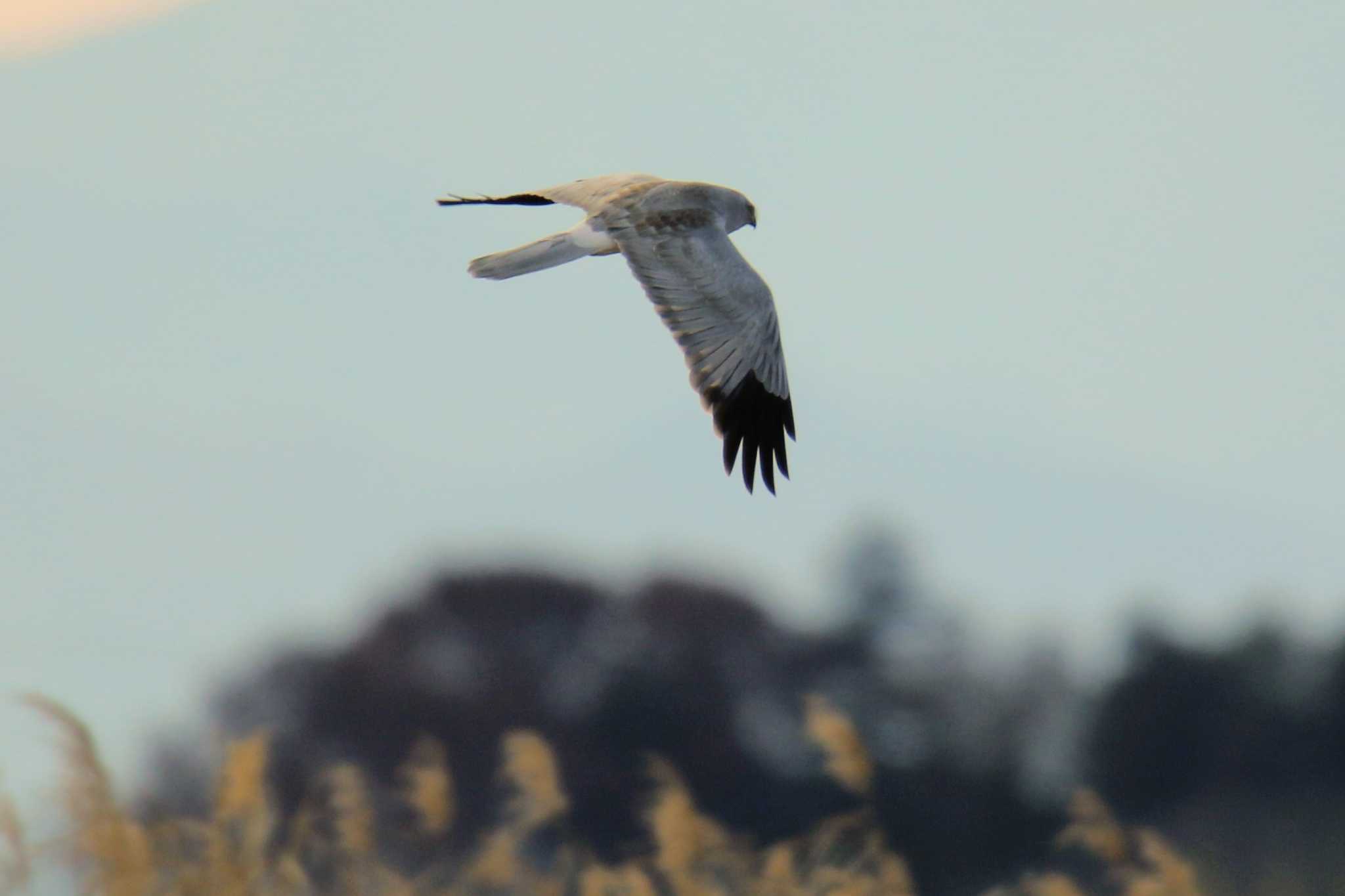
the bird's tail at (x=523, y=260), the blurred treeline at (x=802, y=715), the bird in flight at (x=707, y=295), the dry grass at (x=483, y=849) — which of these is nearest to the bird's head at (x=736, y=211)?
the bird in flight at (x=707, y=295)

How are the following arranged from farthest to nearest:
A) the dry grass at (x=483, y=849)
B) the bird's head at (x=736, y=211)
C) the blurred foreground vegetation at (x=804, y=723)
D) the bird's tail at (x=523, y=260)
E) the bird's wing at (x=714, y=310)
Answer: the blurred foreground vegetation at (x=804, y=723) < the bird's head at (x=736, y=211) < the bird's tail at (x=523, y=260) < the bird's wing at (x=714, y=310) < the dry grass at (x=483, y=849)

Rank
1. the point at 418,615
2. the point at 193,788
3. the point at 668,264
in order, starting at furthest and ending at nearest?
the point at 418,615, the point at 193,788, the point at 668,264

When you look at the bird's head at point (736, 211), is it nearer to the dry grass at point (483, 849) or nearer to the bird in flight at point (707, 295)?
the bird in flight at point (707, 295)

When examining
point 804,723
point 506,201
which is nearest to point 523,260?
point 506,201

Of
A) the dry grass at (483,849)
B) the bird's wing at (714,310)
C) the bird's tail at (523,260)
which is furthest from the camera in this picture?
the bird's tail at (523,260)

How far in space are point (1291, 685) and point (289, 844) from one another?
2749 centimetres

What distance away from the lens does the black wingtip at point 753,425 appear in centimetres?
695

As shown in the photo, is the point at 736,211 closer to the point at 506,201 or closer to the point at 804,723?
the point at 506,201

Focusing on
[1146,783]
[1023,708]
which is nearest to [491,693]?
[1023,708]

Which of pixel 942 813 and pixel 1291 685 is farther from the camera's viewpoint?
pixel 1291 685

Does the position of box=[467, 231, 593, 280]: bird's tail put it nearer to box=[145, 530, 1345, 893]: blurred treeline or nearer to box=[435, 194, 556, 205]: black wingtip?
box=[435, 194, 556, 205]: black wingtip

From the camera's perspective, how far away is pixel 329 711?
124 feet

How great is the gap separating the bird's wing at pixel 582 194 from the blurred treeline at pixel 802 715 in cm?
1331

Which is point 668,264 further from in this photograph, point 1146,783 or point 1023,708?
point 1023,708
